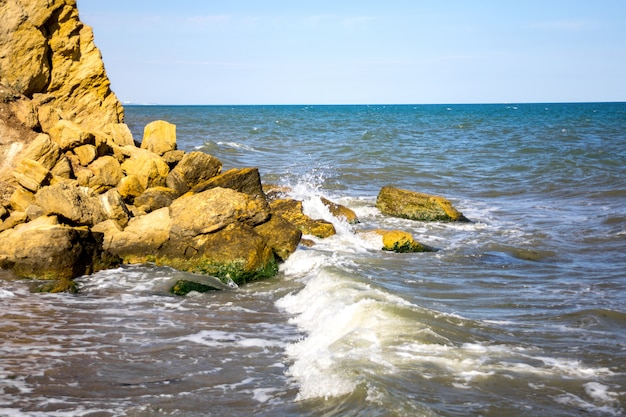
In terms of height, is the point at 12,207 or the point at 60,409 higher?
the point at 12,207

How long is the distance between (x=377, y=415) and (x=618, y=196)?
57.9ft

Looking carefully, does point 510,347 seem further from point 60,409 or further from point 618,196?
point 618,196

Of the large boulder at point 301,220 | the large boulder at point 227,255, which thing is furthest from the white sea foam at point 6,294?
the large boulder at point 301,220

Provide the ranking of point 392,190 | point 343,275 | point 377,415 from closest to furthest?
point 377,415
point 343,275
point 392,190

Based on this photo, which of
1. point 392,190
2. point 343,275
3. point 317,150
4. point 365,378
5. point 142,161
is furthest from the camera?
point 317,150

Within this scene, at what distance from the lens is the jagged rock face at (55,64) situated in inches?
563

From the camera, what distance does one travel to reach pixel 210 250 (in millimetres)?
11344

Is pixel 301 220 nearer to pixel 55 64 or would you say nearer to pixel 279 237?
pixel 279 237

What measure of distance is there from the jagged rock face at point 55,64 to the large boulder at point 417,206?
274 inches

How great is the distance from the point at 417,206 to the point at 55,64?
9.19 meters

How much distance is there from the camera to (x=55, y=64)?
15.4 meters

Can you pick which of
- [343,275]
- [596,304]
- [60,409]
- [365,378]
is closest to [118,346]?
[60,409]

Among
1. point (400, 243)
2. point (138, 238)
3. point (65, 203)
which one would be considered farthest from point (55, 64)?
point (400, 243)

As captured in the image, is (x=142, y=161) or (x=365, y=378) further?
(x=142, y=161)
